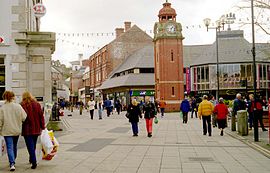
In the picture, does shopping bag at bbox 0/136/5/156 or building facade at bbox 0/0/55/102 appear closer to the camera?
shopping bag at bbox 0/136/5/156

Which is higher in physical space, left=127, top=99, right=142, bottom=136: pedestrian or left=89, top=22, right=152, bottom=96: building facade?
left=89, top=22, right=152, bottom=96: building facade

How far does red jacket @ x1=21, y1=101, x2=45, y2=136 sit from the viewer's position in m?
8.63

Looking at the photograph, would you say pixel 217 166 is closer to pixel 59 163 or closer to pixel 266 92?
pixel 59 163

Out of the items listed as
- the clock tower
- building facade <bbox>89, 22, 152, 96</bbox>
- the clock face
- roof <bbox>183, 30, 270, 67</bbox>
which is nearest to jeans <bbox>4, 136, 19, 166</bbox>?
the clock tower

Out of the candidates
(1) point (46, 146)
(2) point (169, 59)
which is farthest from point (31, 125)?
(2) point (169, 59)

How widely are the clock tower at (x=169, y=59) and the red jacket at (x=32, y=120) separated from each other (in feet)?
139

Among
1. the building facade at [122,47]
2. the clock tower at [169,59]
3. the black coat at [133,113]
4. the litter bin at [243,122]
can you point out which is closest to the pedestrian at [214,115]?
the litter bin at [243,122]

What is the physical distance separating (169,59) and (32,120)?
4372 centimetres

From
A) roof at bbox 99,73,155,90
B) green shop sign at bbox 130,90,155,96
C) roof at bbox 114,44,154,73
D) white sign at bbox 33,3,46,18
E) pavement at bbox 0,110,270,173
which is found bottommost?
pavement at bbox 0,110,270,173

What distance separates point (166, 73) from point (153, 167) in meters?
42.9

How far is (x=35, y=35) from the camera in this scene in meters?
15.1

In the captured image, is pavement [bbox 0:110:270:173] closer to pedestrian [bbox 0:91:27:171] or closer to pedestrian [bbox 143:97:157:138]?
pedestrian [bbox 0:91:27:171]

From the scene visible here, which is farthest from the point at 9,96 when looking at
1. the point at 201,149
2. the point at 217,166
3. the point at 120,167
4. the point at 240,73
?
the point at 240,73

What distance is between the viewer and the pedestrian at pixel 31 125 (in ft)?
28.2
